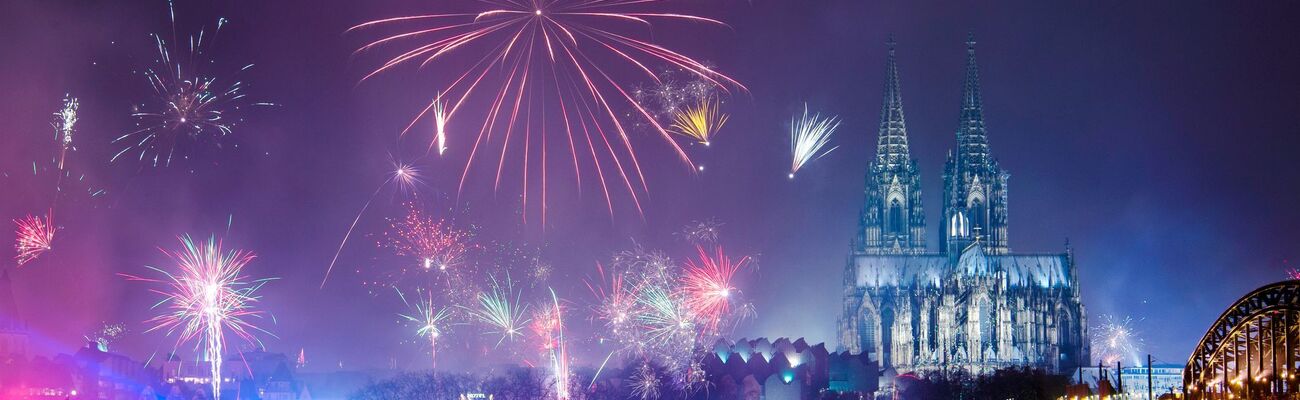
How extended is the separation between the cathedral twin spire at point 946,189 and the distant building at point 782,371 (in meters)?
18.6

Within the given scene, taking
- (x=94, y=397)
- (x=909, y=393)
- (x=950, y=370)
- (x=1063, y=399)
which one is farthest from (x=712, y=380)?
(x=94, y=397)

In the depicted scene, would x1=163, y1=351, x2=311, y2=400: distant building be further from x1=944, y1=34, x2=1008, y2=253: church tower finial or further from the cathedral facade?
x1=944, y1=34, x2=1008, y2=253: church tower finial

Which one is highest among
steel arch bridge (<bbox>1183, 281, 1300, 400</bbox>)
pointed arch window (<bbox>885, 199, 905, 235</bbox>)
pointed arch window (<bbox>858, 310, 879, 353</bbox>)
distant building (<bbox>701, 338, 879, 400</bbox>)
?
pointed arch window (<bbox>885, 199, 905, 235</bbox>)

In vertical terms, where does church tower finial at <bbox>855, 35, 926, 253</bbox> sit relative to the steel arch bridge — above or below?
above

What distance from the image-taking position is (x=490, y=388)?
111 metres

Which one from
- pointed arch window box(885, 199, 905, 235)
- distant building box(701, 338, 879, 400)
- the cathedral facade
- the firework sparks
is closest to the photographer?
the firework sparks

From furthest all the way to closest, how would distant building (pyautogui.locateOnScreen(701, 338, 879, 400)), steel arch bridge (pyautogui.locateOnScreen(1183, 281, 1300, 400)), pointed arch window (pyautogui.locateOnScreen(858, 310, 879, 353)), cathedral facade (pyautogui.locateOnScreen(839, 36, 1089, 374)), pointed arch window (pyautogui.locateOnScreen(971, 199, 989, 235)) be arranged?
pointed arch window (pyautogui.locateOnScreen(971, 199, 989, 235)) < pointed arch window (pyautogui.locateOnScreen(858, 310, 879, 353)) < cathedral facade (pyautogui.locateOnScreen(839, 36, 1089, 374)) < distant building (pyautogui.locateOnScreen(701, 338, 879, 400)) < steel arch bridge (pyautogui.locateOnScreen(1183, 281, 1300, 400))

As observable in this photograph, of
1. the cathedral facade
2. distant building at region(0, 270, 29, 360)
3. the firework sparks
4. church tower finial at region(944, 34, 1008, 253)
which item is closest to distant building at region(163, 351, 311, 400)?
distant building at region(0, 270, 29, 360)

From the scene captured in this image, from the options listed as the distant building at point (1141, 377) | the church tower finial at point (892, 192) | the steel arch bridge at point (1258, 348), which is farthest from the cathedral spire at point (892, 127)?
the steel arch bridge at point (1258, 348)

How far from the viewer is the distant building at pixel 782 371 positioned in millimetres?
120500

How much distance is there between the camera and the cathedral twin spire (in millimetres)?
147250

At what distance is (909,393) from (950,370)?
12.7 metres

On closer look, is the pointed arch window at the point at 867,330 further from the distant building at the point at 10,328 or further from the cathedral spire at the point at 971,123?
the distant building at the point at 10,328

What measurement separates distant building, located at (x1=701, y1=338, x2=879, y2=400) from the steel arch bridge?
2490 inches
